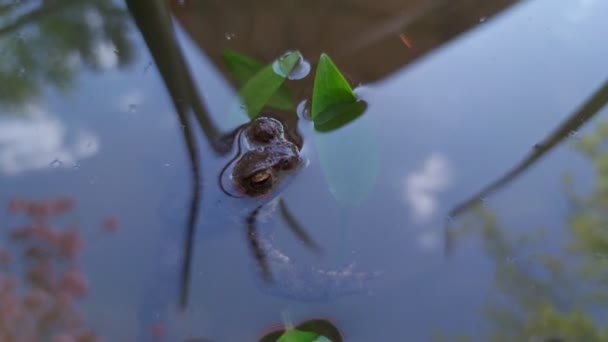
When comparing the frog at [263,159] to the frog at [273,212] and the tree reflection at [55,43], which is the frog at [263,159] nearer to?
the frog at [273,212]

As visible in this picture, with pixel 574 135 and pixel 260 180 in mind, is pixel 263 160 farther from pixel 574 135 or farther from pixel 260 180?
pixel 574 135

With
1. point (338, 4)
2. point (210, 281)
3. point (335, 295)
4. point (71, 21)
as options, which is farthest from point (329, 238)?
point (71, 21)

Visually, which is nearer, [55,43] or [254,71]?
[254,71]

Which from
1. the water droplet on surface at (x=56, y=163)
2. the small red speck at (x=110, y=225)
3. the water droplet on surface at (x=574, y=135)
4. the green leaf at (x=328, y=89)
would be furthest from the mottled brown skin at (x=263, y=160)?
the water droplet on surface at (x=574, y=135)

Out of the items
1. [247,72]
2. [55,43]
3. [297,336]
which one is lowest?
[297,336]

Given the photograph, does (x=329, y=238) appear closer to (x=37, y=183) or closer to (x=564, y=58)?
(x=37, y=183)

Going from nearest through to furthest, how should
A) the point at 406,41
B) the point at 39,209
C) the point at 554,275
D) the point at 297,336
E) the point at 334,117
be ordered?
the point at 297,336, the point at 554,275, the point at 39,209, the point at 334,117, the point at 406,41

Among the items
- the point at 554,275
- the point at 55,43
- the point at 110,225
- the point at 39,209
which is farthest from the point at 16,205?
the point at 554,275
